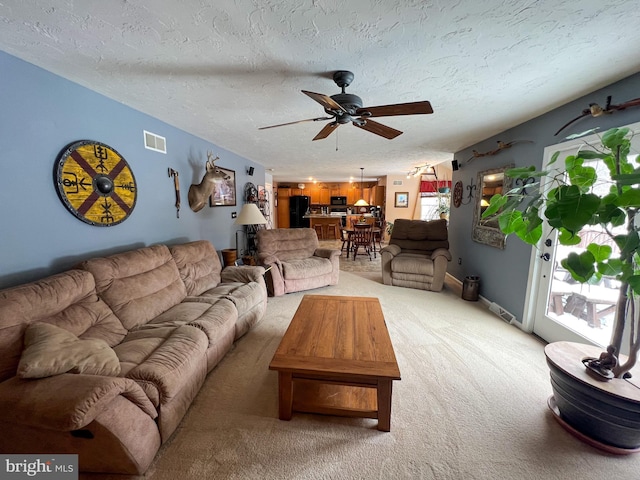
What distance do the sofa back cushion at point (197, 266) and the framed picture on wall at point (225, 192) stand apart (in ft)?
3.58

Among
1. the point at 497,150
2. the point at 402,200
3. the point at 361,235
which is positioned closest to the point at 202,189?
the point at 361,235

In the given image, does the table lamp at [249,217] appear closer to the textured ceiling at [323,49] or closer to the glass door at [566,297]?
the textured ceiling at [323,49]

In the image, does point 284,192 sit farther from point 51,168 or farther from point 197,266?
point 51,168

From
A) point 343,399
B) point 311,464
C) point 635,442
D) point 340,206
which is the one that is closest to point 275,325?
point 343,399

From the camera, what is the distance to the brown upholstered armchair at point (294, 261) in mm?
3631

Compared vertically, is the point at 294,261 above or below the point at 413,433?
above

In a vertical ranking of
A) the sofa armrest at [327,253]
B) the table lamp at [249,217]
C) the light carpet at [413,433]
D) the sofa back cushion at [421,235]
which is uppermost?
the table lamp at [249,217]

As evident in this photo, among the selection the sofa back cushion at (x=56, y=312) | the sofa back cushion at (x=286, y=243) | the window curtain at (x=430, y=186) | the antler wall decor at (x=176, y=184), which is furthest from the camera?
the window curtain at (x=430, y=186)

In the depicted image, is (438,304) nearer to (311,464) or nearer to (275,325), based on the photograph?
(275,325)

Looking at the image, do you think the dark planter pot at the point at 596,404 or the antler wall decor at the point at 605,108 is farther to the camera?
the antler wall decor at the point at 605,108

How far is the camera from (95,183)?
206cm

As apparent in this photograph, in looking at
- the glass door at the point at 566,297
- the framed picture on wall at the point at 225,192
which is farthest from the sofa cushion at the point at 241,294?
the glass door at the point at 566,297

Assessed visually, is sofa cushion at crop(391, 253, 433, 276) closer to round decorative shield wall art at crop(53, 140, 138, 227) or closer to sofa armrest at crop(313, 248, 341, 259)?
sofa armrest at crop(313, 248, 341, 259)

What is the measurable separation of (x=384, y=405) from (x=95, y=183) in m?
2.81
